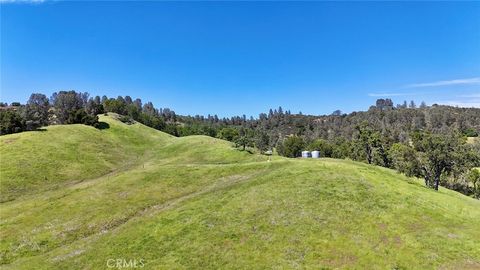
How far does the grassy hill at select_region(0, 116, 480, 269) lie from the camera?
A: 32125 millimetres

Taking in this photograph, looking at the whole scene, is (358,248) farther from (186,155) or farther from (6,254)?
(186,155)

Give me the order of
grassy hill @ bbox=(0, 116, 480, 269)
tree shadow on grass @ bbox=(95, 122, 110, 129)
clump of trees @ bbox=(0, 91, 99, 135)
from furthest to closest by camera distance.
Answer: tree shadow on grass @ bbox=(95, 122, 110, 129) → clump of trees @ bbox=(0, 91, 99, 135) → grassy hill @ bbox=(0, 116, 480, 269)

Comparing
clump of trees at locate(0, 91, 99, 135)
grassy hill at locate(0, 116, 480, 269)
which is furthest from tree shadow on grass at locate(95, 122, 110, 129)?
grassy hill at locate(0, 116, 480, 269)

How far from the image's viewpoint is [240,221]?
39812 millimetres

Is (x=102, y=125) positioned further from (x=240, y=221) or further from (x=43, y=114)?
(x=240, y=221)

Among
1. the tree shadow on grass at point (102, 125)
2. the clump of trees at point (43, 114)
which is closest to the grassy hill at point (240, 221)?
the clump of trees at point (43, 114)

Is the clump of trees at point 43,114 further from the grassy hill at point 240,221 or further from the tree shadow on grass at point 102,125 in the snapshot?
the grassy hill at point 240,221

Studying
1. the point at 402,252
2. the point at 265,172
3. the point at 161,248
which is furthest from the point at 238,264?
the point at 265,172

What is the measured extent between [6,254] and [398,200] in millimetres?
48271

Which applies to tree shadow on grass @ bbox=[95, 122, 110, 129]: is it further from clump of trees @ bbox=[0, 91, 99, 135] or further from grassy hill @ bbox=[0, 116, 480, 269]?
grassy hill @ bbox=[0, 116, 480, 269]

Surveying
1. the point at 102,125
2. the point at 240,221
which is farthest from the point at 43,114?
the point at 240,221

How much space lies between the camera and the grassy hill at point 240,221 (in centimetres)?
3212

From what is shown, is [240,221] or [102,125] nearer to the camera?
[240,221]

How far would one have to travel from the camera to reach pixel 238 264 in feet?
102
